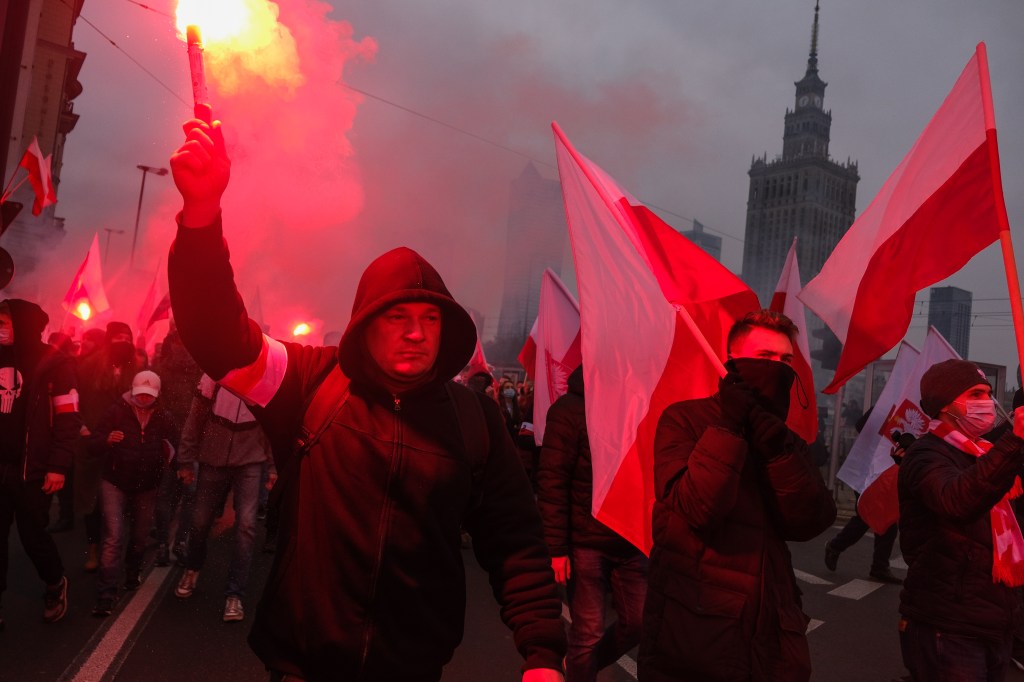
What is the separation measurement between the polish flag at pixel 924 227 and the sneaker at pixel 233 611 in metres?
4.07

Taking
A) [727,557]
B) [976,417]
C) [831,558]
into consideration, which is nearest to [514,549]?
[727,557]

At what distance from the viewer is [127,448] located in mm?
5934

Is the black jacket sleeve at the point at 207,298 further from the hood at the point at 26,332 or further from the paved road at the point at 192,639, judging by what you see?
the hood at the point at 26,332

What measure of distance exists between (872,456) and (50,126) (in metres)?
32.5

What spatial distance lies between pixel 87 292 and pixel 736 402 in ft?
39.4

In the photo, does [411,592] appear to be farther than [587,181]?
No

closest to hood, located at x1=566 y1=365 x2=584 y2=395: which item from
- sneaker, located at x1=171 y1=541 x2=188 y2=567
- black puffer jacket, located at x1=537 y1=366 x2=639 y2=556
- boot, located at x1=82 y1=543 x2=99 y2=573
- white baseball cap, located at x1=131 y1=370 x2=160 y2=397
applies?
black puffer jacket, located at x1=537 y1=366 x2=639 y2=556

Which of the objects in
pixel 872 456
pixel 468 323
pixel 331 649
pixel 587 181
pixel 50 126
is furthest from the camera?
pixel 50 126

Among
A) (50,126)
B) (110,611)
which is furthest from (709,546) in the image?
(50,126)

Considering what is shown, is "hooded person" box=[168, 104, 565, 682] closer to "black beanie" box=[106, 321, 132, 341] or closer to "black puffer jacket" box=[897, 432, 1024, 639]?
"black puffer jacket" box=[897, 432, 1024, 639]

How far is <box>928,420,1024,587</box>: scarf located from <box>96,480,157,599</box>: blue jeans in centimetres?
514

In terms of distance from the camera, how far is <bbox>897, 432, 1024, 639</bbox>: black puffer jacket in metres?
3.20

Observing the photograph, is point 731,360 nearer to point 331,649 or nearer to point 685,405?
point 685,405

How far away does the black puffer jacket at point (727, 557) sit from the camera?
105 inches
